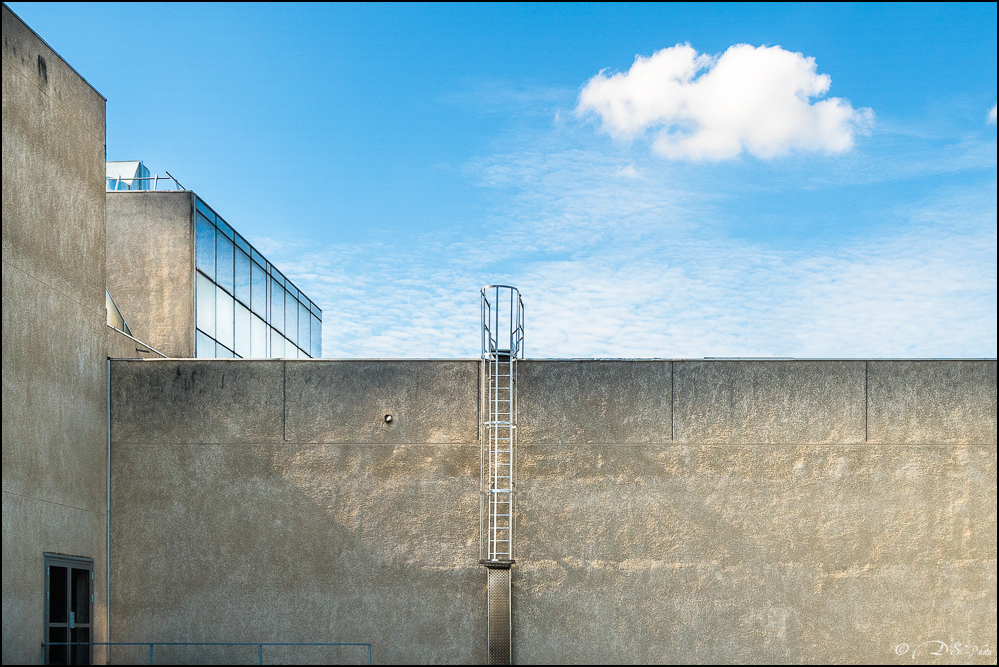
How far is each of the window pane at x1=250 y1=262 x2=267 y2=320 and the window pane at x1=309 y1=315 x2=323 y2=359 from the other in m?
5.83

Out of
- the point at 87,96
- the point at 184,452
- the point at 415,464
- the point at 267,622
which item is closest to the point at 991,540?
the point at 415,464

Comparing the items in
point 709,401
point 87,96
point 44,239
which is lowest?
point 709,401

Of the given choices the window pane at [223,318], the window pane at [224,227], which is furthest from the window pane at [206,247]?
the window pane at [223,318]

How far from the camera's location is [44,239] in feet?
58.1

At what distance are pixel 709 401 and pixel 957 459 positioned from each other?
491 centimetres

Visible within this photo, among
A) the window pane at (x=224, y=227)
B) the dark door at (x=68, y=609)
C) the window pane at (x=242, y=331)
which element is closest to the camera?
the dark door at (x=68, y=609)

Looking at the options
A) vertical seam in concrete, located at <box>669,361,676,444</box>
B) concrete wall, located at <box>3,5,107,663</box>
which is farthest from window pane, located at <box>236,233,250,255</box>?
vertical seam in concrete, located at <box>669,361,676,444</box>

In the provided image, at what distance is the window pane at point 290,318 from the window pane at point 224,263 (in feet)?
18.8

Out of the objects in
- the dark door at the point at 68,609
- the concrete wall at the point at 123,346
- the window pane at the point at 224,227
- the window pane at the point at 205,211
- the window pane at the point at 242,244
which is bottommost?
the dark door at the point at 68,609

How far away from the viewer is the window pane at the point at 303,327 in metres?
35.1

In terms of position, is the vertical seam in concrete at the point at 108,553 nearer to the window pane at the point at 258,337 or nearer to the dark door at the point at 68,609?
the dark door at the point at 68,609

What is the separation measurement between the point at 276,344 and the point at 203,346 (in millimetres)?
6712

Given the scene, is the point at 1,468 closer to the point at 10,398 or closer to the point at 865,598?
the point at 10,398

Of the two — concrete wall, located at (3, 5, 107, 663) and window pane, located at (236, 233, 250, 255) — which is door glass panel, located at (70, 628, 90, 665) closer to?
concrete wall, located at (3, 5, 107, 663)
